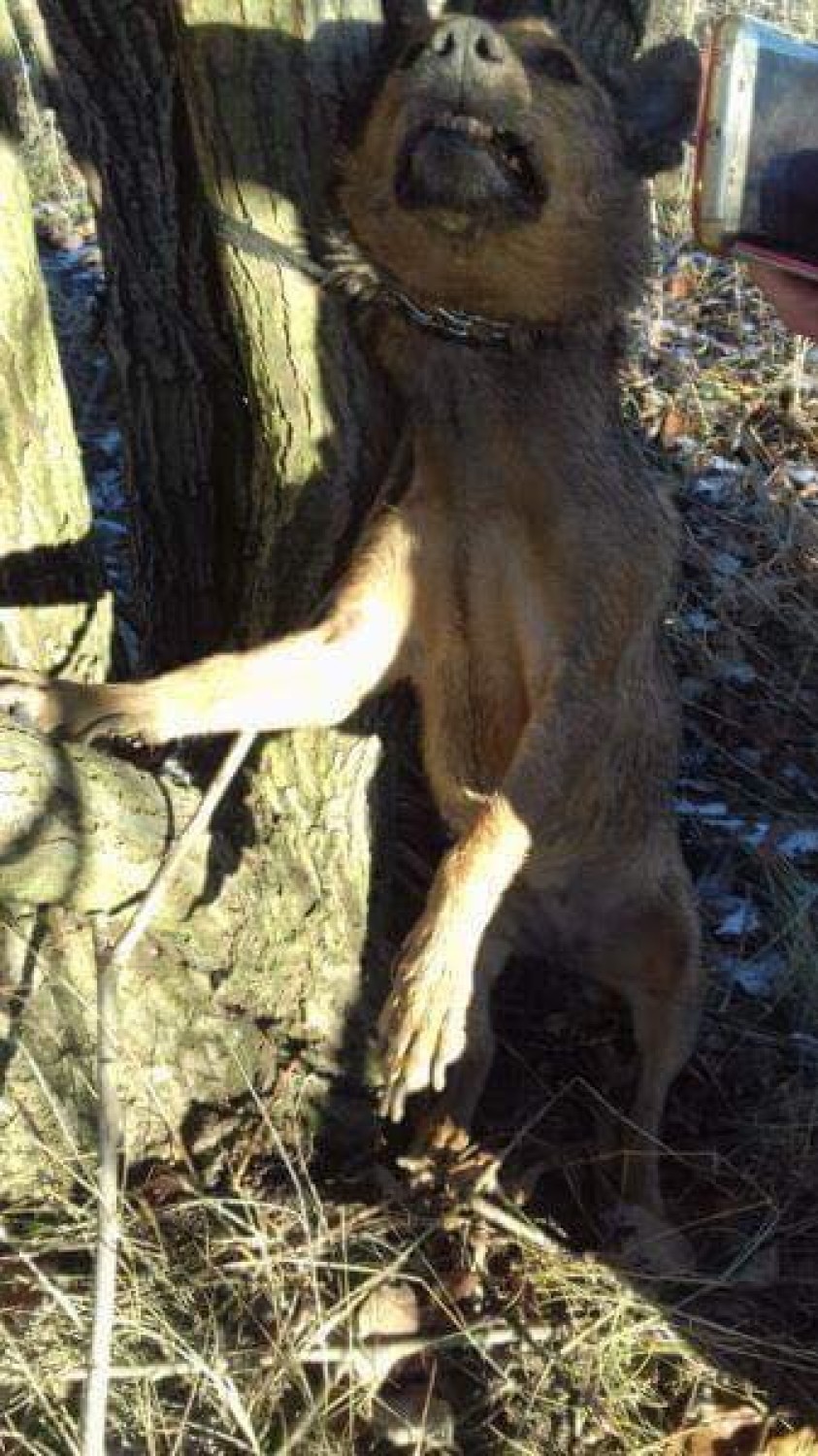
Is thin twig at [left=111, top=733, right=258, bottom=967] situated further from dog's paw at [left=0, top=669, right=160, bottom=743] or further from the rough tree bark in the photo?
dog's paw at [left=0, top=669, right=160, bottom=743]

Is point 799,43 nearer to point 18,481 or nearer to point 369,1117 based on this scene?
point 18,481

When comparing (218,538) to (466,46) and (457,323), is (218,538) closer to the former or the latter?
(457,323)

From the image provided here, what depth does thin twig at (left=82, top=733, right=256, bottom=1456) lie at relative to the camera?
2.26 metres

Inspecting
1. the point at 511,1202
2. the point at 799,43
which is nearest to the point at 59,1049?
the point at 511,1202

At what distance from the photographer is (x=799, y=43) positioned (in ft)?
9.00

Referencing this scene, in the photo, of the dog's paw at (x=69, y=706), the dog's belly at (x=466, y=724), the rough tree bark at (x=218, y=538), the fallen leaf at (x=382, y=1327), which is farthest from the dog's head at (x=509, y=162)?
the fallen leaf at (x=382, y=1327)

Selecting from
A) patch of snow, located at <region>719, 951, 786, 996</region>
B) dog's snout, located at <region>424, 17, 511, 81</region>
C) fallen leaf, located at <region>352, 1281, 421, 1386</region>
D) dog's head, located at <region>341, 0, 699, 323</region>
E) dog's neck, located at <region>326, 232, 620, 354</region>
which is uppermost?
dog's snout, located at <region>424, 17, 511, 81</region>

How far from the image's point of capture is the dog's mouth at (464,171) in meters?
3.00

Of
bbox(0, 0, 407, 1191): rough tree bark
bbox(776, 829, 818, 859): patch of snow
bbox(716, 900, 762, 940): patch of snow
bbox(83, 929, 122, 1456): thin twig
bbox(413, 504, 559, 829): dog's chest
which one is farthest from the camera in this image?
bbox(776, 829, 818, 859): patch of snow

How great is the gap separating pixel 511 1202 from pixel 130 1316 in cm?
94

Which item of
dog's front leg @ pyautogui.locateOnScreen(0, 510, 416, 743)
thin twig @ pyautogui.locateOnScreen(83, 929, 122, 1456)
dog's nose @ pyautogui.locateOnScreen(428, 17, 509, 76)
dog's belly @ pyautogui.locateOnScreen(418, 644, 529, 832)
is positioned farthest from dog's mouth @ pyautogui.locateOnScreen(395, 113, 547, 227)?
thin twig @ pyautogui.locateOnScreen(83, 929, 122, 1456)

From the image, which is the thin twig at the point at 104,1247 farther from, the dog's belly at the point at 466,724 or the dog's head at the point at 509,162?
the dog's head at the point at 509,162

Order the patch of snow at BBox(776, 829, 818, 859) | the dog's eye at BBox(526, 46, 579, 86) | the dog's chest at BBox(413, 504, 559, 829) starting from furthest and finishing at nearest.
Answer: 1. the patch of snow at BBox(776, 829, 818, 859)
2. the dog's chest at BBox(413, 504, 559, 829)
3. the dog's eye at BBox(526, 46, 579, 86)

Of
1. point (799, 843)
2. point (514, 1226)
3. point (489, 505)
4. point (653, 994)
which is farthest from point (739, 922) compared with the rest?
point (489, 505)
